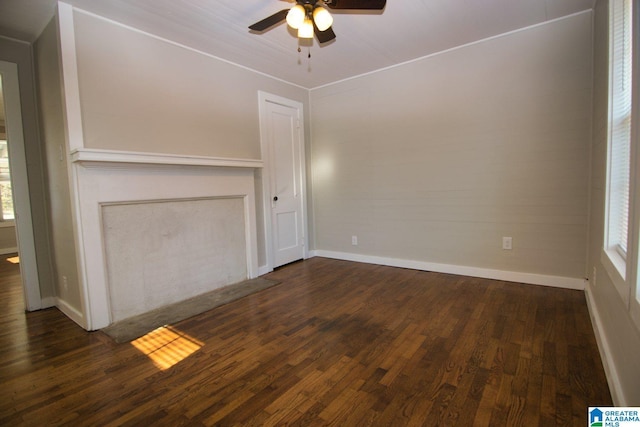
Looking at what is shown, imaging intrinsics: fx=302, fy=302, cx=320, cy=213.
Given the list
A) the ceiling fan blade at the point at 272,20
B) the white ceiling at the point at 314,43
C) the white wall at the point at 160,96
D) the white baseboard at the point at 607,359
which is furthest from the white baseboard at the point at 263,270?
the white baseboard at the point at 607,359

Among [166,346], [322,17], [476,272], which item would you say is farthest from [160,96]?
[476,272]

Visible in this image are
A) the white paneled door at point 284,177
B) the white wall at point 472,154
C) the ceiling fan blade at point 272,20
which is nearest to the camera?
the ceiling fan blade at point 272,20

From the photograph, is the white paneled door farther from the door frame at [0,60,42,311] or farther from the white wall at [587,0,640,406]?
the white wall at [587,0,640,406]

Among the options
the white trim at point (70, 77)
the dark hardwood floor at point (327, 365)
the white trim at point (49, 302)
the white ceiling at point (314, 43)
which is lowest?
the dark hardwood floor at point (327, 365)

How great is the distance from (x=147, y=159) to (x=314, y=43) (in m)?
2.04

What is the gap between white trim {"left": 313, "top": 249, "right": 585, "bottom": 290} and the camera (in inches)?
120

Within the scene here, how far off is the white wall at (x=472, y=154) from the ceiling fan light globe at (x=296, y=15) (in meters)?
2.17

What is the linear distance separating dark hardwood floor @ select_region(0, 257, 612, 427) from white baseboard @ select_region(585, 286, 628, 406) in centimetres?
5

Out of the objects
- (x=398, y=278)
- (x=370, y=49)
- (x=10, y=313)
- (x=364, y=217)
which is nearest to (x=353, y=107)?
(x=370, y=49)

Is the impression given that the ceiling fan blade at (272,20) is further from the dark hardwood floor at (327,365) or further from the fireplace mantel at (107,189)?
the dark hardwood floor at (327,365)

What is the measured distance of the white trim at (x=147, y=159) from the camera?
230 centimetres

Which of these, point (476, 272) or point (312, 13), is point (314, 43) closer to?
point (312, 13)

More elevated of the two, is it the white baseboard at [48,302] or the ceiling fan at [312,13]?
the ceiling fan at [312,13]

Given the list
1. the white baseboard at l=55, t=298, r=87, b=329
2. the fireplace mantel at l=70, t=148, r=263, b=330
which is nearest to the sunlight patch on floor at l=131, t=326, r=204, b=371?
the fireplace mantel at l=70, t=148, r=263, b=330
